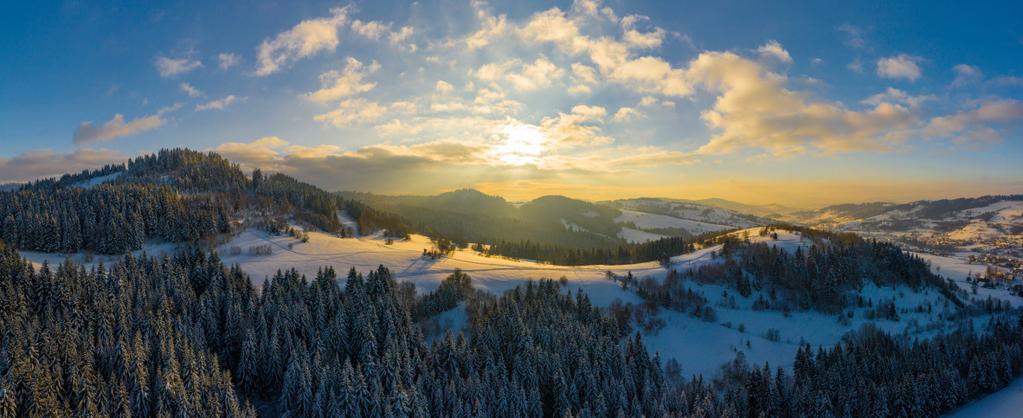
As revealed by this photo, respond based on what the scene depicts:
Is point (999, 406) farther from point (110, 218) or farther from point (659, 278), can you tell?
point (110, 218)

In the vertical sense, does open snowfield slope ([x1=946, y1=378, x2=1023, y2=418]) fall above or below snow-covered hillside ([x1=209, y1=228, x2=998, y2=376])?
below

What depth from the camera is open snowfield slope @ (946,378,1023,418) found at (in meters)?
69.6

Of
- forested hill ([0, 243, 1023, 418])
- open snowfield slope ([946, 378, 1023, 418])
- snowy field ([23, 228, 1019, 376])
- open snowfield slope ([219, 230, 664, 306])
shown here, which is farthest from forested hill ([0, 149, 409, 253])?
open snowfield slope ([946, 378, 1023, 418])

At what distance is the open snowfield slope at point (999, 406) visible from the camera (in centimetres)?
6962

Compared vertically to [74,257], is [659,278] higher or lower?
lower

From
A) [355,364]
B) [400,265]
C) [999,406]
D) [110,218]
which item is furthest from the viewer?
[400,265]

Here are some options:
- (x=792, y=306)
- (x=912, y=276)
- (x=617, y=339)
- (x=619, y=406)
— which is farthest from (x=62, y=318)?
(x=912, y=276)

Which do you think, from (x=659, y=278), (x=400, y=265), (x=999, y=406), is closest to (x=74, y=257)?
(x=400, y=265)

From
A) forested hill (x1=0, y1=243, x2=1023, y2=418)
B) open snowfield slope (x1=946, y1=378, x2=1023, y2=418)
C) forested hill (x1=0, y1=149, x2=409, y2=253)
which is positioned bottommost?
open snowfield slope (x1=946, y1=378, x2=1023, y2=418)

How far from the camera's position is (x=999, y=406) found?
238 ft

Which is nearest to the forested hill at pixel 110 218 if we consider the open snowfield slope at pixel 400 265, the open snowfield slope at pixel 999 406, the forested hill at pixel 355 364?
the open snowfield slope at pixel 400 265

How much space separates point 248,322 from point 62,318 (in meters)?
28.8

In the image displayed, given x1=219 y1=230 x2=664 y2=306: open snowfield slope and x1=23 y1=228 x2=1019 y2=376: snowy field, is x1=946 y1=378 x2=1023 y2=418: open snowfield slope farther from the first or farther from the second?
x1=219 y1=230 x2=664 y2=306: open snowfield slope

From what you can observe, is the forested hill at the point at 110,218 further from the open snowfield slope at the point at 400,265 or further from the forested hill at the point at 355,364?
the forested hill at the point at 355,364
